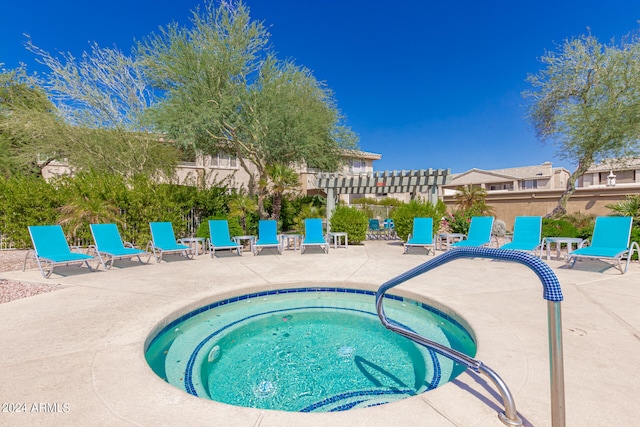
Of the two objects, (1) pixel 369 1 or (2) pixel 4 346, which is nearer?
(2) pixel 4 346

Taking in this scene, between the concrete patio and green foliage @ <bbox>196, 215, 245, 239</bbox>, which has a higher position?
green foliage @ <bbox>196, 215, 245, 239</bbox>

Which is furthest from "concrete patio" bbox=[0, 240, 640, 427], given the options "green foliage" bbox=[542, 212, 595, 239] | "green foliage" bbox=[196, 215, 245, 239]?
"green foliage" bbox=[542, 212, 595, 239]

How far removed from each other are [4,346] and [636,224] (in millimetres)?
13201

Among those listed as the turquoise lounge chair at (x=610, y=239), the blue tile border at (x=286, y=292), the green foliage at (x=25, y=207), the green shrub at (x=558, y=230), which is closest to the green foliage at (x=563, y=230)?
the green shrub at (x=558, y=230)

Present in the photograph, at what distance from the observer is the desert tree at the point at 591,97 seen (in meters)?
13.5

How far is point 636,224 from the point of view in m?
8.84

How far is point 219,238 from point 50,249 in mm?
3840

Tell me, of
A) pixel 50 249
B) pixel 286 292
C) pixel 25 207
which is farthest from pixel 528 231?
pixel 25 207

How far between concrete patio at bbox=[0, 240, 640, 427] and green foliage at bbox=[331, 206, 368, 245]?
525 cm

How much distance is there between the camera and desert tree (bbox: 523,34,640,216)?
1348 centimetres

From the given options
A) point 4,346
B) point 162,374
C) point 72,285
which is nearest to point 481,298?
point 162,374

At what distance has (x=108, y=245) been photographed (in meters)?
7.58

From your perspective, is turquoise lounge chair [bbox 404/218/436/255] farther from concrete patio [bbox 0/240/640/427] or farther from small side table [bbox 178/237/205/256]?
small side table [bbox 178/237/205/256]

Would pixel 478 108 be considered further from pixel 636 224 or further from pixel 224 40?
pixel 224 40
